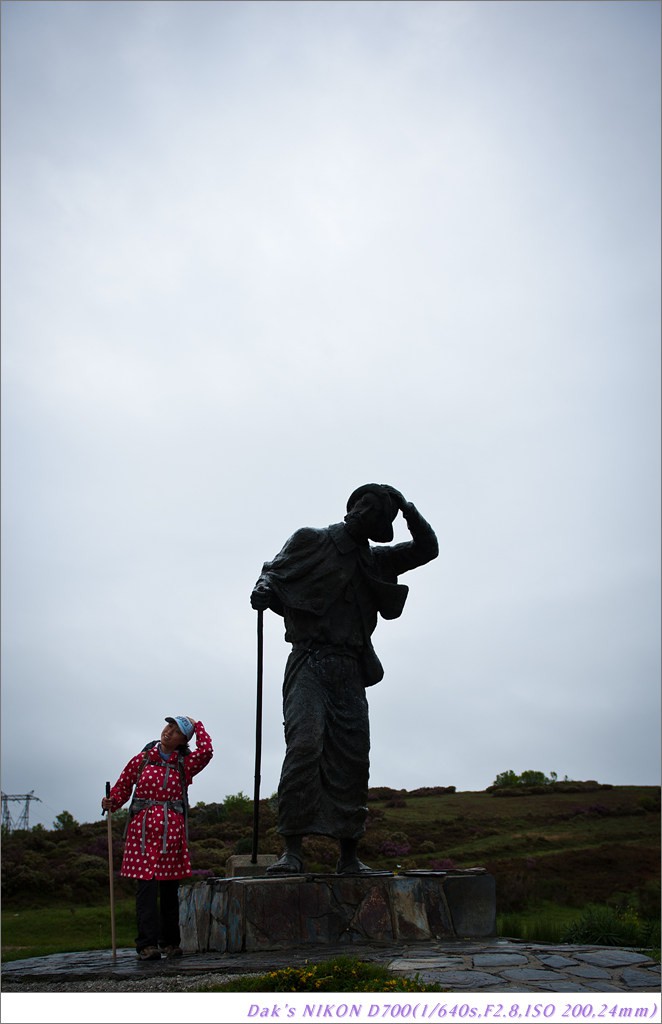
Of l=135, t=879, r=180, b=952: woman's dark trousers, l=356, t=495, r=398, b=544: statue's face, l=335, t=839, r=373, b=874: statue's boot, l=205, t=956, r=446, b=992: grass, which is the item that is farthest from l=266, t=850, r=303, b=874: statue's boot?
l=356, t=495, r=398, b=544: statue's face

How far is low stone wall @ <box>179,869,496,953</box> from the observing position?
6.11 metres

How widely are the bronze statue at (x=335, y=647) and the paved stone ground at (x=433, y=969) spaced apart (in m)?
1.15

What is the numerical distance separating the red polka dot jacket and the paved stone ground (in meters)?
0.62

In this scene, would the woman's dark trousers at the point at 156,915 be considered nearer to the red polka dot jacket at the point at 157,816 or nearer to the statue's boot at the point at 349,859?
the red polka dot jacket at the point at 157,816

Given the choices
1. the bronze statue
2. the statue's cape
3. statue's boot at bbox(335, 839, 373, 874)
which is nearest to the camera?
the bronze statue

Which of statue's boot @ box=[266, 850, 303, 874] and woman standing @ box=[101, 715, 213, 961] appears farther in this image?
statue's boot @ box=[266, 850, 303, 874]

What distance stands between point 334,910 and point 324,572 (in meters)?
2.84

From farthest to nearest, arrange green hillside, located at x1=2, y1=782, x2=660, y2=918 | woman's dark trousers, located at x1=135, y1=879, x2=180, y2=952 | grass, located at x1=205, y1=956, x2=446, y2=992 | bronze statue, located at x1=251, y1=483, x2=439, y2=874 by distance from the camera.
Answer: green hillside, located at x1=2, y1=782, x2=660, y2=918 → bronze statue, located at x1=251, y1=483, x2=439, y2=874 → woman's dark trousers, located at x1=135, y1=879, x2=180, y2=952 → grass, located at x1=205, y1=956, x2=446, y2=992

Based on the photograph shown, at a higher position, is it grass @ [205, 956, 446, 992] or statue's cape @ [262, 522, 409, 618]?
statue's cape @ [262, 522, 409, 618]

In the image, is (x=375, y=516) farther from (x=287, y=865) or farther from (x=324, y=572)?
(x=287, y=865)

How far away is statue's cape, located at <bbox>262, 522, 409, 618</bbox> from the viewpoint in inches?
311

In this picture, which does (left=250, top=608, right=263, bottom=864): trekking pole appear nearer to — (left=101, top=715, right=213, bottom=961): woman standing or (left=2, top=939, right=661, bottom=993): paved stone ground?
(left=101, top=715, right=213, bottom=961): woman standing

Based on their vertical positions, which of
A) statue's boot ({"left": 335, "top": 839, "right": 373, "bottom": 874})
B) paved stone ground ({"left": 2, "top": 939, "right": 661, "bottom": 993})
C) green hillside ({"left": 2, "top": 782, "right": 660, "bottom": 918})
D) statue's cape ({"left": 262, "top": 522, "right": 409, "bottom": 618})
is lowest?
green hillside ({"left": 2, "top": 782, "right": 660, "bottom": 918})

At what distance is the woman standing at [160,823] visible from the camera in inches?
253
